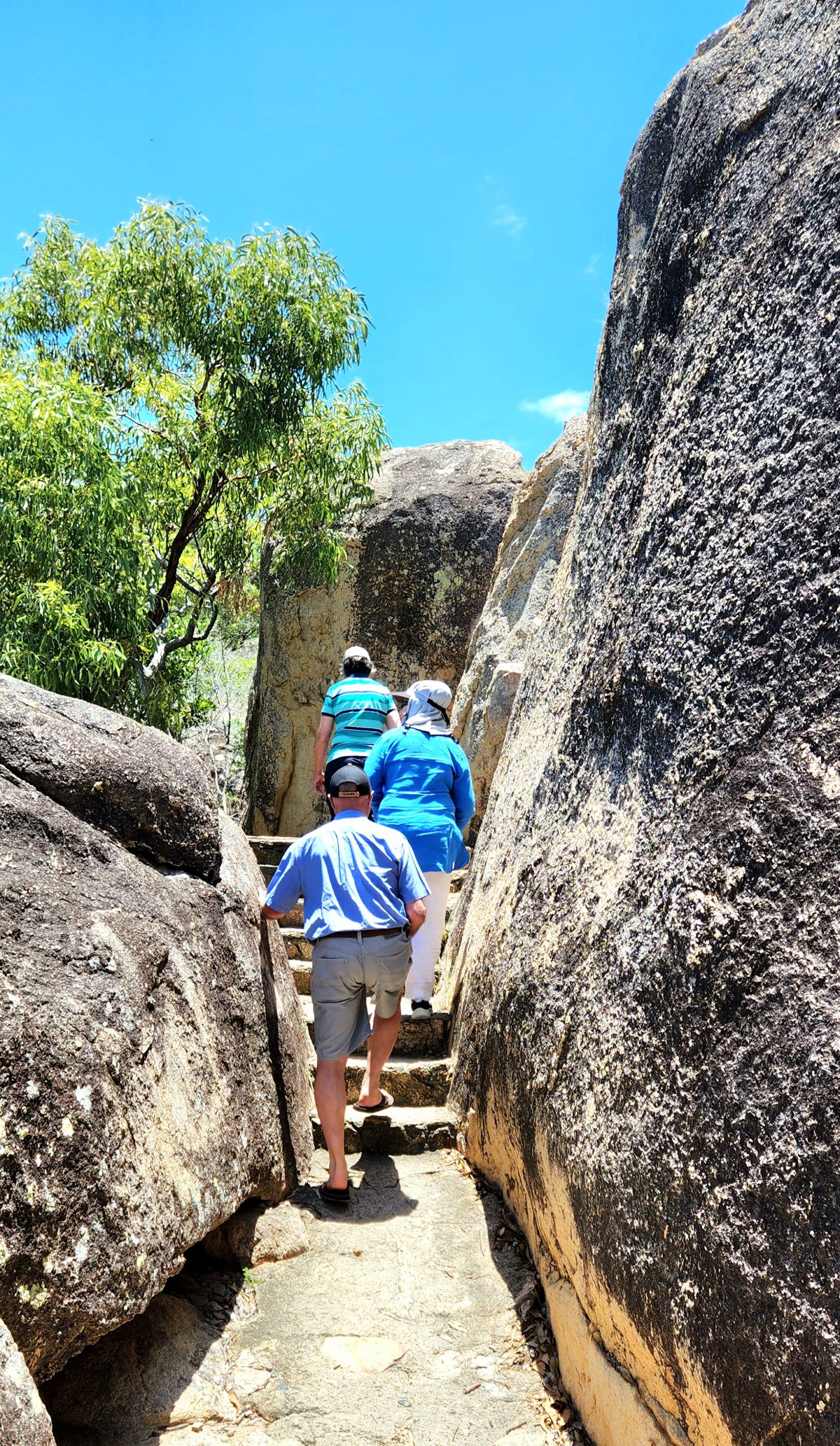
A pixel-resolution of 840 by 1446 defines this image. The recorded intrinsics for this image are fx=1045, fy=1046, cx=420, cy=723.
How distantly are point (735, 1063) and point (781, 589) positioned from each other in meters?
1.06

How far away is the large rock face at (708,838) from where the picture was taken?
2.07m

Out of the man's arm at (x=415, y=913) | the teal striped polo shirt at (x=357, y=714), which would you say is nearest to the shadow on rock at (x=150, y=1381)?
the man's arm at (x=415, y=913)

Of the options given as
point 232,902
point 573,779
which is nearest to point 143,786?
point 232,902

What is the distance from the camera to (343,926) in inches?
162

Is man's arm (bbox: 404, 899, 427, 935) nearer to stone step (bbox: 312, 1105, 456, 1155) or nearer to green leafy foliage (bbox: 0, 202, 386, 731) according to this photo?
stone step (bbox: 312, 1105, 456, 1155)

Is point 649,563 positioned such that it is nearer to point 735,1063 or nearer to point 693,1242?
point 735,1063

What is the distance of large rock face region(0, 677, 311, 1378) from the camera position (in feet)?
7.77

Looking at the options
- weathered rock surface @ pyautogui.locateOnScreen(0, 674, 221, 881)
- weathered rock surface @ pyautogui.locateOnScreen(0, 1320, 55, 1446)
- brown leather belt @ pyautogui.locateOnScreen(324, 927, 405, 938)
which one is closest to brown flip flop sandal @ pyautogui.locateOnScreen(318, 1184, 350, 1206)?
brown leather belt @ pyautogui.locateOnScreen(324, 927, 405, 938)

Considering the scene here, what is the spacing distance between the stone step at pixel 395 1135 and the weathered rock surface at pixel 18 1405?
8.85 ft

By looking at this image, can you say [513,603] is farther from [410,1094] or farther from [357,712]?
[410,1094]

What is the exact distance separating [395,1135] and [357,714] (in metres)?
2.47

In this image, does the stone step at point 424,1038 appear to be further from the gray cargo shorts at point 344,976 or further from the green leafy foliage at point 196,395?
the green leafy foliage at point 196,395

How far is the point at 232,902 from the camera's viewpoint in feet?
12.5

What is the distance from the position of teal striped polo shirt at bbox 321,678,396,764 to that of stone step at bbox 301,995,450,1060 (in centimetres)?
162
